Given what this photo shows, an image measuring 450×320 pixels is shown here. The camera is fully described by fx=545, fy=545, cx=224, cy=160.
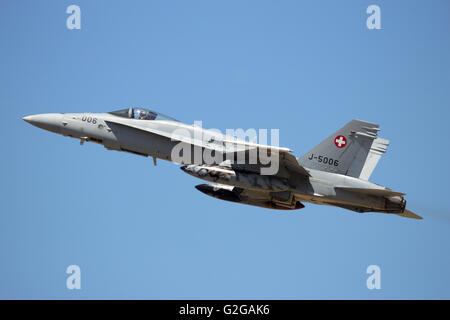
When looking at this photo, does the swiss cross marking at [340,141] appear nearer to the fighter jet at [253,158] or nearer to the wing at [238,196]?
the fighter jet at [253,158]

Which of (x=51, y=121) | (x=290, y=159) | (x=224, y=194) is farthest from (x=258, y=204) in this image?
(x=51, y=121)

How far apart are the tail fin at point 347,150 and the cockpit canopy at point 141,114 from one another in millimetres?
4920

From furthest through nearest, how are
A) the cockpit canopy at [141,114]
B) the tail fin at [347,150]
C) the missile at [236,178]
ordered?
the cockpit canopy at [141,114] → the tail fin at [347,150] → the missile at [236,178]

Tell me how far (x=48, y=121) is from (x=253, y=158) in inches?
270

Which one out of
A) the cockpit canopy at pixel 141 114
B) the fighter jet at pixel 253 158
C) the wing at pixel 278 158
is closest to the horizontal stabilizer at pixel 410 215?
the fighter jet at pixel 253 158

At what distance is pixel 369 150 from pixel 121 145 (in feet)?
25.9

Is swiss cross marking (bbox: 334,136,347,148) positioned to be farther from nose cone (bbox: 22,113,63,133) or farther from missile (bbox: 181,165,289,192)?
nose cone (bbox: 22,113,63,133)

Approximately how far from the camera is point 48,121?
58.3ft

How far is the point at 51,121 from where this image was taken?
1777cm

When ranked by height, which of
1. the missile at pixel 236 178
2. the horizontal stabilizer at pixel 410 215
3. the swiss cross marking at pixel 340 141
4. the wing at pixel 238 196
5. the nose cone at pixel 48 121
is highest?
the nose cone at pixel 48 121

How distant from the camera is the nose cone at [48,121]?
58.2ft

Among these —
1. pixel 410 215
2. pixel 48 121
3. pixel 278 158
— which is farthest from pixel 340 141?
pixel 48 121

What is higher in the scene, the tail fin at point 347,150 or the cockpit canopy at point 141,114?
the cockpit canopy at point 141,114

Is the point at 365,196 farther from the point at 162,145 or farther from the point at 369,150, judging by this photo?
the point at 162,145
